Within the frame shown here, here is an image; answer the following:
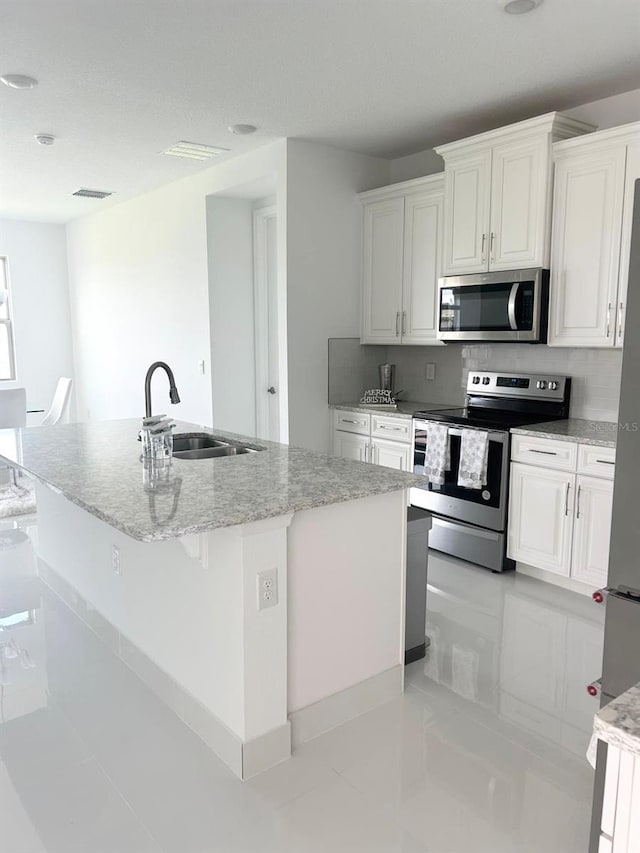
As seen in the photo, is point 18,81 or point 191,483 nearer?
point 191,483

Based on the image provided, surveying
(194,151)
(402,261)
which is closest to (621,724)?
(402,261)

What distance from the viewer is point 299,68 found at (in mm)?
3242

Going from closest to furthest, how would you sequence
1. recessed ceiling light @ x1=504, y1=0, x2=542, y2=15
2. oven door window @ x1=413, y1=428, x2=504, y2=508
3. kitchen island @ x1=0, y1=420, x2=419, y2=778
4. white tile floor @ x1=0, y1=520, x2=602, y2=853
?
white tile floor @ x1=0, y1=520, x2=602, y2=853, kitchen island @ x1=0, y1=420, x2=419, y2=778, recessed ceiling light @ x1=504, y1=0, x2=542, y2=15, oven door window @ x1=413, y1=428, x2=504, y2=508

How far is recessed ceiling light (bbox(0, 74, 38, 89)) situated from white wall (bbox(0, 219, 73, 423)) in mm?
4942

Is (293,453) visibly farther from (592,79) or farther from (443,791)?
(592,79)

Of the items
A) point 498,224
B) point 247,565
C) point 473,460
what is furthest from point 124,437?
point 498,224

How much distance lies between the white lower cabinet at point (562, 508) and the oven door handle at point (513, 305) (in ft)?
2.22

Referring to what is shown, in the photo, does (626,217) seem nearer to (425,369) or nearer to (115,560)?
(425,369)

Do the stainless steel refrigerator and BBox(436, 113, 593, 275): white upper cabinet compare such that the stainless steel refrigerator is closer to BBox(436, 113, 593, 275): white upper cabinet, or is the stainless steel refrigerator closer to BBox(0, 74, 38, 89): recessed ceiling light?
BBox(436, 113, 593, 275): white upper cabinet

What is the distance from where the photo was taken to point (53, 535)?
12.1 feet

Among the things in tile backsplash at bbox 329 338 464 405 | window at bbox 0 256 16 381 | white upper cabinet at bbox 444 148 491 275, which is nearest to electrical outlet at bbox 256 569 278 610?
white upper cabinet at bbox 444 148 491 275

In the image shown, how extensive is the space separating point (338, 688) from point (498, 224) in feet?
9.25

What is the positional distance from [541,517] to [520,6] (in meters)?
2.43

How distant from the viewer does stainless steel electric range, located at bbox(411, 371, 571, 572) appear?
377cm
